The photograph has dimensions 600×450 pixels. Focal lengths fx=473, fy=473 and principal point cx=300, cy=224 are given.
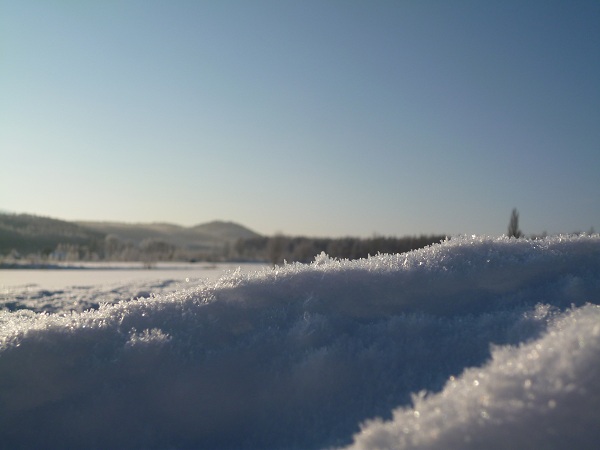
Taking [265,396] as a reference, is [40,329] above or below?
above

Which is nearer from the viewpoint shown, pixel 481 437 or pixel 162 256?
pixel 481 437

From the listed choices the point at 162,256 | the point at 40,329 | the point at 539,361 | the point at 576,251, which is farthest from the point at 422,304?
the point at 162,256

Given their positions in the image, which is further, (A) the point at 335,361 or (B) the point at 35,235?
(B) the point at 35,235

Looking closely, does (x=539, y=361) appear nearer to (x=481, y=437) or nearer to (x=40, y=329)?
(x=481, y=437)

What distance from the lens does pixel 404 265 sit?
1.57 m

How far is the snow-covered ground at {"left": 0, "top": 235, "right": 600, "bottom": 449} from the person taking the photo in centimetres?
92

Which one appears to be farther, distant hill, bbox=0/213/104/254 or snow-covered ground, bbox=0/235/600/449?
distant hill, bbox=0/213/104/254

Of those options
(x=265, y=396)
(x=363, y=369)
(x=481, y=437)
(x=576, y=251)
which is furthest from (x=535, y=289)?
(x=265, y=396)

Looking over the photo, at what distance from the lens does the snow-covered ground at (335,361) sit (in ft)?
3.01

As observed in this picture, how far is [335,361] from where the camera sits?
1255mm

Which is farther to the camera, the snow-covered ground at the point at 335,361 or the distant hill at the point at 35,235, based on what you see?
the distant hill at the point at 35,235

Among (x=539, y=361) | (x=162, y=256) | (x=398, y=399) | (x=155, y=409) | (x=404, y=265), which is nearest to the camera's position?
(x=539, y=361)

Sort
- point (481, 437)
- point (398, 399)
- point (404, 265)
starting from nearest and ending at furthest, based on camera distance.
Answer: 1. point (481, 437)
2. point (398, 399)
3. point (404, 265)

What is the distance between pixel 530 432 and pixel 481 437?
9 centimetres
